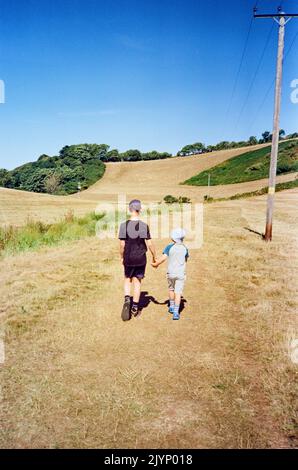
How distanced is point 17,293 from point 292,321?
5432 millimetres

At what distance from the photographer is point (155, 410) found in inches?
137

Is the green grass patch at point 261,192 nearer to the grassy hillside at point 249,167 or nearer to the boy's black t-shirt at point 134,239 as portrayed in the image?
the grassy hillside at point 249,167

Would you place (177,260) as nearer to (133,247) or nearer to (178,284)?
(178,284)

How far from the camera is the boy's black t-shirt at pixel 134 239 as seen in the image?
5680 millimetres

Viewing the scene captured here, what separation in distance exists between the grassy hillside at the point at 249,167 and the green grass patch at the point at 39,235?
4664 cm

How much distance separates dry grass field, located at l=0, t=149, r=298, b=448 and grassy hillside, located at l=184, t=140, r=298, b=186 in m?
52.3

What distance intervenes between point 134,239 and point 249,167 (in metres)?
61.6

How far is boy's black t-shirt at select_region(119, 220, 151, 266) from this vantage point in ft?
18.6

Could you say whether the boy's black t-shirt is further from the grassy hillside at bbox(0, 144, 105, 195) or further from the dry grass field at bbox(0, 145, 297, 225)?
the grassy hillside at bbox(0, 144, 105, 195)

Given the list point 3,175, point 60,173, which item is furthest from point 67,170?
point 3,175

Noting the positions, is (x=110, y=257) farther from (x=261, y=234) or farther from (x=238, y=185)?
(x=238, y=185)

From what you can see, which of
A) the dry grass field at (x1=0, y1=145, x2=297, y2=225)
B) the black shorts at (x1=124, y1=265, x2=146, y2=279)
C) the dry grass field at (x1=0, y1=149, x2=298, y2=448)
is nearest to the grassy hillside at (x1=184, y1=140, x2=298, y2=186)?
the dry grass field at (x1=0, y1=145, x2=297, y2=225)

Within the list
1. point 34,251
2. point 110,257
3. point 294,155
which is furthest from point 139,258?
point 294,155

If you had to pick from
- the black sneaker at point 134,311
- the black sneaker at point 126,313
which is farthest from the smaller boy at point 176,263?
the black sneaker at point 126,313
